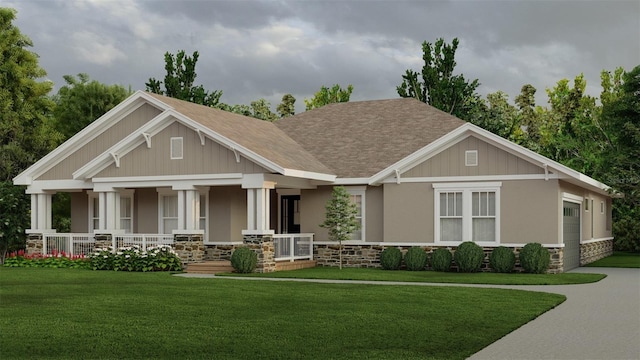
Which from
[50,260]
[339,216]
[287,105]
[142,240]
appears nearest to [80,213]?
[50,260]

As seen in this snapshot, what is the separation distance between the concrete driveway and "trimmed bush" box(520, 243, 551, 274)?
531 cm

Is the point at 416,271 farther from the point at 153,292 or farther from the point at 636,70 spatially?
the point at 636,70

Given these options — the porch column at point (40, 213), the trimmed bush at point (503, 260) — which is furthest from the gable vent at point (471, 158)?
the porch column at point (40, 213)

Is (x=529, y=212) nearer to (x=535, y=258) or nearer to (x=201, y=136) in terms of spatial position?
(x=535, y=258)

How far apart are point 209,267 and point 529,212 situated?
10.3 m

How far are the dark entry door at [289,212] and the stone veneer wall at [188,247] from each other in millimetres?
4531

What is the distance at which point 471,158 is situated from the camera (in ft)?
85.9

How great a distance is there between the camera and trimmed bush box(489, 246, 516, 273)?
25094 millimetres

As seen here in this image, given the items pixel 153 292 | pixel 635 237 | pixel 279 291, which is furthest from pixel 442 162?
pixel 635 237

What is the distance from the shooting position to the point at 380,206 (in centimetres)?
2828

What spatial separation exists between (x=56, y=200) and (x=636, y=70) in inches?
1123

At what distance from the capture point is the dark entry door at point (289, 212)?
1219 inches

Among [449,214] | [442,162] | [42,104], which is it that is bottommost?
[449,214]

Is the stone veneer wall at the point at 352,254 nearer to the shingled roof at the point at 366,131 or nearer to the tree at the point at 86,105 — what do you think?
the shingled roof at the point at 366,131
